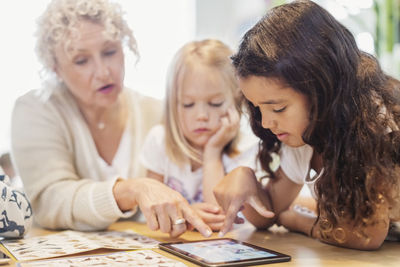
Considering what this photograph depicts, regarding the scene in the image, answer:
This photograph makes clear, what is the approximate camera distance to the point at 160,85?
8.80 feet

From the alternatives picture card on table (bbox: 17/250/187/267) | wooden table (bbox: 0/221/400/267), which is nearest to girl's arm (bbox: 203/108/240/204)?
wooden table (bbox: 0/221/400/267)

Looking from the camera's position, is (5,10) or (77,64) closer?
(77,64)

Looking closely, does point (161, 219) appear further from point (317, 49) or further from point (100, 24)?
point (100, 24)

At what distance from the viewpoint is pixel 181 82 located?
4.97ft

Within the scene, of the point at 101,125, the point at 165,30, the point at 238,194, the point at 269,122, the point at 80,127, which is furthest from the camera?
the point at 165,30

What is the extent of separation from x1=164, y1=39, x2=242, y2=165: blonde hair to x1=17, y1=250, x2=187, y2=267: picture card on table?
612 millimetres

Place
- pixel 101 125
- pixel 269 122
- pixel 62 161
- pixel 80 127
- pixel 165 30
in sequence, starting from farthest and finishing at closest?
pixel 165 30, pixel 101 125, pixel 80 127, pixel 62 161, pixel 269 122

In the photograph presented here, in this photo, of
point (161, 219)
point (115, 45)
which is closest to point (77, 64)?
point (115, 45)

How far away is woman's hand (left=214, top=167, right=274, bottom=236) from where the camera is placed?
1.12m

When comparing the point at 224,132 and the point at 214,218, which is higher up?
the point at 224,132

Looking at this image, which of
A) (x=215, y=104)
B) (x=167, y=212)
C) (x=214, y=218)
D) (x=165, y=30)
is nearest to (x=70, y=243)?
(x=167, y=212)

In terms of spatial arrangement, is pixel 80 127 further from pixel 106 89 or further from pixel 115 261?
pixel 115 261

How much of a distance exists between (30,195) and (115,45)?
487 mm

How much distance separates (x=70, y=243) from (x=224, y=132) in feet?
1.91
